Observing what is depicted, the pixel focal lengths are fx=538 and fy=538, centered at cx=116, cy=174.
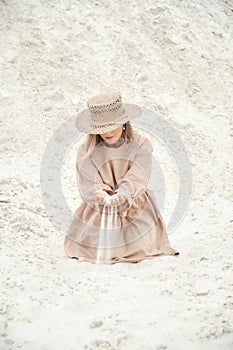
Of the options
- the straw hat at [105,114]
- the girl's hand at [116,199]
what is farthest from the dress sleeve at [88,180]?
the straw hat at [105,114]

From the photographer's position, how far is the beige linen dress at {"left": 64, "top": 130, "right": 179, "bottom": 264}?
358cm

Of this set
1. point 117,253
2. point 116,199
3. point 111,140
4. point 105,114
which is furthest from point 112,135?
point 117,253

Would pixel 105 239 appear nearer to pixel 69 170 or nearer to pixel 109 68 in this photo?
pixel 69 170

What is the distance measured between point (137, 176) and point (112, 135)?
0.32 m

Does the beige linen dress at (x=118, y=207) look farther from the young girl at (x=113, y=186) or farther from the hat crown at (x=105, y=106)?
the hat crown at (x=105, y=106)

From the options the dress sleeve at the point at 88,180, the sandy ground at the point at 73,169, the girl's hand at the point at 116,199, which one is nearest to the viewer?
the sandy ground at the point at 73,169

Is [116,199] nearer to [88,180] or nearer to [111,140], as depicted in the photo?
[88,180]

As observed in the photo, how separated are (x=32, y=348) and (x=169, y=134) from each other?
3790 millimetres

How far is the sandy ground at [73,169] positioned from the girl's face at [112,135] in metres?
0.83

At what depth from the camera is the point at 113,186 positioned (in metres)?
3.66

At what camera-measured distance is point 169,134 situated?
5926 mm

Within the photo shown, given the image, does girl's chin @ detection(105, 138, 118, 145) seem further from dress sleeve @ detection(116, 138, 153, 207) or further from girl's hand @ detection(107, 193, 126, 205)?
girl's hand @ detection(107, 193, 126, 205)

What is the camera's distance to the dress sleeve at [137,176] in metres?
3.51

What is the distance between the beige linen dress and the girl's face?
53mm
